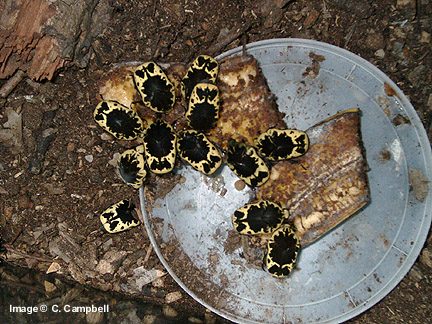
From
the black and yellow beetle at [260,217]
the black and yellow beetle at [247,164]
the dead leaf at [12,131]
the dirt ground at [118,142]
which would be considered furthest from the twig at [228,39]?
the dead leaf at [12,131]

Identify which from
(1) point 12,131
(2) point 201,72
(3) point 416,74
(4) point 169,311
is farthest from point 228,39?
(4) point 169,311

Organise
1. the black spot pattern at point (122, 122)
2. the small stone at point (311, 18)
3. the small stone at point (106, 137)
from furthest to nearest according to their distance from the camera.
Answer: the small stone at point (106, 137) < the small stone at point (311, 18) < the black spot pattern at point (122, 122)

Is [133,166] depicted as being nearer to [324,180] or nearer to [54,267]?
[54,267]

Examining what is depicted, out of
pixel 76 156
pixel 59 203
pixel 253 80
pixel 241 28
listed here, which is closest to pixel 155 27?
pixel 241 28

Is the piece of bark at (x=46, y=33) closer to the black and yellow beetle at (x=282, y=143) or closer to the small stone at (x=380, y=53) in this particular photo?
the black and yellow beetle at (x=282, y=143)

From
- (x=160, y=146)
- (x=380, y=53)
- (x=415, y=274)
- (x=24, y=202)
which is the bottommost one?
(x=415, y=274)

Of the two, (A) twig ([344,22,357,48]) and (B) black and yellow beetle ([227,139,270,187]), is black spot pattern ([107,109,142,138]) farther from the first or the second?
(A) twig ([344,22,357,48])

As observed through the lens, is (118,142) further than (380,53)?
Yes
